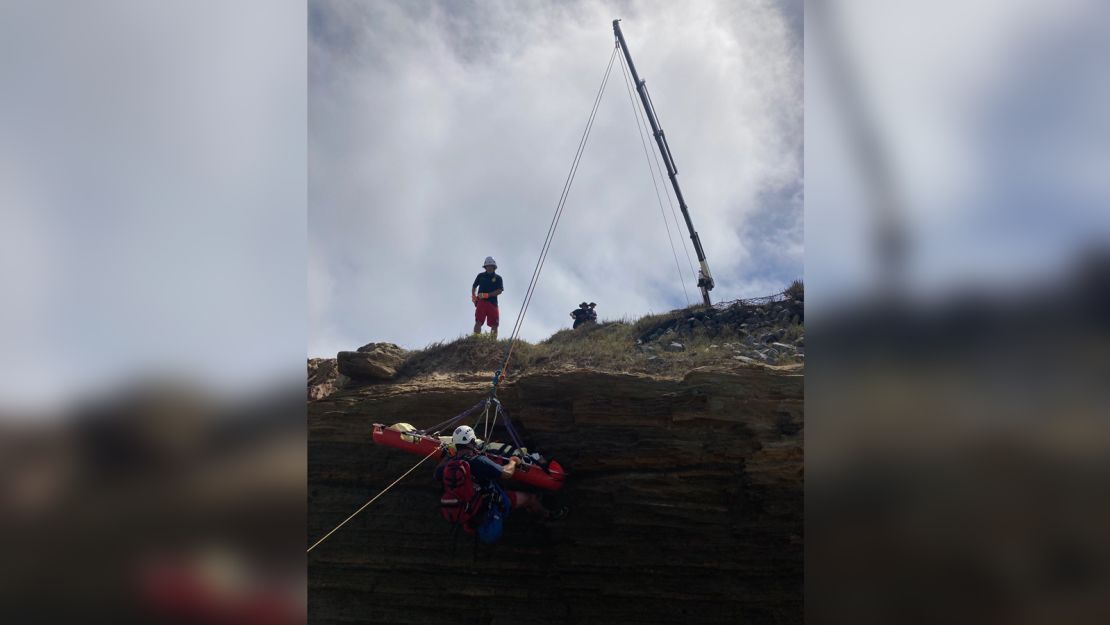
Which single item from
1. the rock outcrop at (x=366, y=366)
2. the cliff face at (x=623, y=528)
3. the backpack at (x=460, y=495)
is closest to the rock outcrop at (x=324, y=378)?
→ the rock outcrop at (x=366, y=366)

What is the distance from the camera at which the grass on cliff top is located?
10.3 meters

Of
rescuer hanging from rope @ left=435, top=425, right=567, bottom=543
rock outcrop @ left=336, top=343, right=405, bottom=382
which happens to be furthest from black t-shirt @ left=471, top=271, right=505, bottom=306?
rescuer hanging from rope @ left=435, top=425, right=567, bottom=543

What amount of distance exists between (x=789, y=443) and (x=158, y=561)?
7494mm

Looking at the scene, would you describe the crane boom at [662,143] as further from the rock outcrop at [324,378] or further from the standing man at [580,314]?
the rock outcrop at [324,378]

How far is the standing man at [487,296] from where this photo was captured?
453 inches

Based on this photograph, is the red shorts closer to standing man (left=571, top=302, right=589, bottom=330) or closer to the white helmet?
standing man (left=571, top=302, right=589, bottom=330)

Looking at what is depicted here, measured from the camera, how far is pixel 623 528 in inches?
316

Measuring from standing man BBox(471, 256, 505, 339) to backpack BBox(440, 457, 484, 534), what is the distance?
5028 millimetres

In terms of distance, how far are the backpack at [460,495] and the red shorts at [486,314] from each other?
5.16 m

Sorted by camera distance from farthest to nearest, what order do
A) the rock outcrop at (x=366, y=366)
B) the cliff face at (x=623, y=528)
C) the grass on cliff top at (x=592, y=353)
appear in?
the rock outcrop at (x=366, y=366)
the grass on cliff top at (x=592, y=353)
the cliff face at (x=623, y=528)

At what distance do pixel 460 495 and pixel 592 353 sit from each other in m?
4.46

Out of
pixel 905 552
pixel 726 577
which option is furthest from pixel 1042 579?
pixel 726 577

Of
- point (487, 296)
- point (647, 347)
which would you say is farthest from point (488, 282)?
point (647, 347)

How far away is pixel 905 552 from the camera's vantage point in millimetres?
1811
